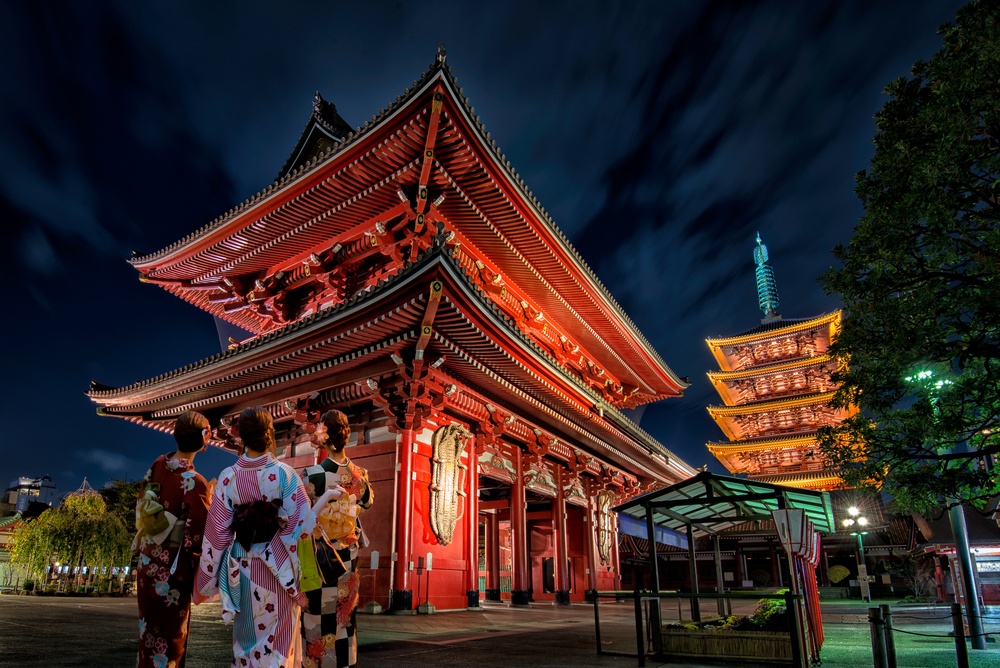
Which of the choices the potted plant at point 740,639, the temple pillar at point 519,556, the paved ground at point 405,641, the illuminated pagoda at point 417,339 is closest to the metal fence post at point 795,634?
the potted plant at point 740,639

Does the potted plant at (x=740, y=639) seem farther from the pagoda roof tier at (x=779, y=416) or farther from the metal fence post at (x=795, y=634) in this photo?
the pagoda roof tier at (x=779, y=416)

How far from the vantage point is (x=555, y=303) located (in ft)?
64.4

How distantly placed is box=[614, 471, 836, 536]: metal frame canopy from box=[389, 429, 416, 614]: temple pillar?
507 centimetres

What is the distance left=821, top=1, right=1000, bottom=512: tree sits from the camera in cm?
785

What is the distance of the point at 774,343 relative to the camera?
4000cm

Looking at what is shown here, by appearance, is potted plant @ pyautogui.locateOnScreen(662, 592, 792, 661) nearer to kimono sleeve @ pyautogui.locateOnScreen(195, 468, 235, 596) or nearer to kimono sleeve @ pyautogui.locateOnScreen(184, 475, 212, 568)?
kimono sleeve @ pyautogui.locateOnScreen(184, 475, 212, 568)

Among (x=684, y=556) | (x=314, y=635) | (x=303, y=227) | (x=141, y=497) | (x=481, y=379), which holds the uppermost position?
(x=303, y=227)

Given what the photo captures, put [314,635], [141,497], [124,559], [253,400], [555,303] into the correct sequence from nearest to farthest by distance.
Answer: [141,497], [314,635], [253,400], [555,303], [124,559]

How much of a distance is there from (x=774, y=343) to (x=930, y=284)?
3398cm

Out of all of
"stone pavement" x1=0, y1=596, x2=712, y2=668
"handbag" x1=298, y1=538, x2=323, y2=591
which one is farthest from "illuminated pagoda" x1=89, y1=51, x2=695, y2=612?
"handbag" x1=298, y1=538, x2=323, y2=591

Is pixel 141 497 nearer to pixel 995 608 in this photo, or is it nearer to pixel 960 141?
pixel 960 141

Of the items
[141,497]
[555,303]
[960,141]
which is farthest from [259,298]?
[960,141]

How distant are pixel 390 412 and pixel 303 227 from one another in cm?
615

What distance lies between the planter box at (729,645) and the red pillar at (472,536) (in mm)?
6852
